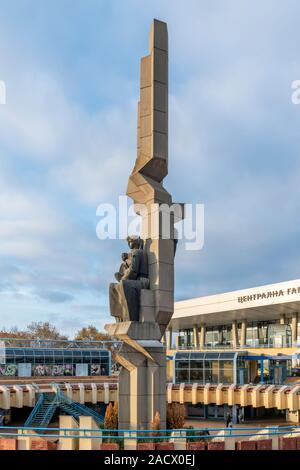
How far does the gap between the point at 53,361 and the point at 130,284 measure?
32.6 metres

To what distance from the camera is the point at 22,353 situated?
2007 inches

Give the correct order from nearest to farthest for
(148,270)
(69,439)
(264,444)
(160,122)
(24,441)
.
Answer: (69,439), (264,444), (24,441), (148,270), (160,122)

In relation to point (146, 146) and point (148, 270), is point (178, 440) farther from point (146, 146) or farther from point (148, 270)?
point (146, 146)

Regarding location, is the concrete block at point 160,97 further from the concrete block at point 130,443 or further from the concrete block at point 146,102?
the concrete block at point 130,443

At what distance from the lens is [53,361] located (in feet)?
172

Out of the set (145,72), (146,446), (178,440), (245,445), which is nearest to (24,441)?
(146,446)

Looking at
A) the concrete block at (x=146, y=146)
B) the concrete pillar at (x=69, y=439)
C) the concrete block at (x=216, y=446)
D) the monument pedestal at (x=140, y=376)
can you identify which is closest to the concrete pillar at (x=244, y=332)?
the monument pedestal at (x=140, y=376)

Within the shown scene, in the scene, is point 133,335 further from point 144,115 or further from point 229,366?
point 229,366

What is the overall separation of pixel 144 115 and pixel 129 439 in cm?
1198

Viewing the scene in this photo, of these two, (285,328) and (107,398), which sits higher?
(285,328)

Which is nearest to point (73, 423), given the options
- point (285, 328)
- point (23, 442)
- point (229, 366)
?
point (23, 442)

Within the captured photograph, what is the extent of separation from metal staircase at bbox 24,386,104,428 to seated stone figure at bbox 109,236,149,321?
18.6 meters
